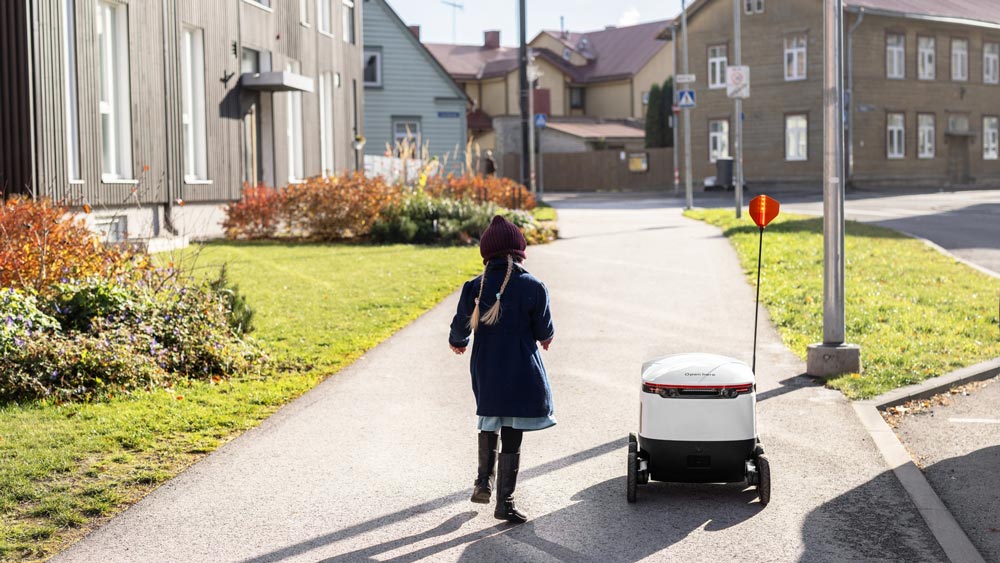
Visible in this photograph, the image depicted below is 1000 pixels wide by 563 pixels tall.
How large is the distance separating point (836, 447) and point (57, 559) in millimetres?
4377

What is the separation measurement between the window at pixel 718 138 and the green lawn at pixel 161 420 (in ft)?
127

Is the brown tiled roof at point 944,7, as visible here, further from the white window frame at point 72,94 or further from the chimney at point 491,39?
the white window frame at point 72,94

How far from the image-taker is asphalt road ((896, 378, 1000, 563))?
19.7ft

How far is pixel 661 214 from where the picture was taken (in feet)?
106

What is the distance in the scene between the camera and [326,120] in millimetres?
30891

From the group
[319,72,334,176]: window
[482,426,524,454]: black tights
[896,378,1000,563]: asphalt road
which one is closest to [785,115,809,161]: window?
[319,72,334,176]: window

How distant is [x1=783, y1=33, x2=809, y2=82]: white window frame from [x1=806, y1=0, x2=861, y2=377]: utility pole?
42.0m

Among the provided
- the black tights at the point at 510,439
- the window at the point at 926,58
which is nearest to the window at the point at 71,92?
the black tights at the point at 510,439

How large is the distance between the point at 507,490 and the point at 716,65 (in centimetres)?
4904

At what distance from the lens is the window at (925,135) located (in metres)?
51.5

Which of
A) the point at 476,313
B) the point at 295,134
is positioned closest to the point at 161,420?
the point at 476,313

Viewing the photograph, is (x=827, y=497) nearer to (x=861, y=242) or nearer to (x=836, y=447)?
(x=836, y=447)

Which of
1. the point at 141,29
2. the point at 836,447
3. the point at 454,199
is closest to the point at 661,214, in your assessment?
the point at 454,199

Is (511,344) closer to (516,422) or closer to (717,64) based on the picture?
(516,422)
